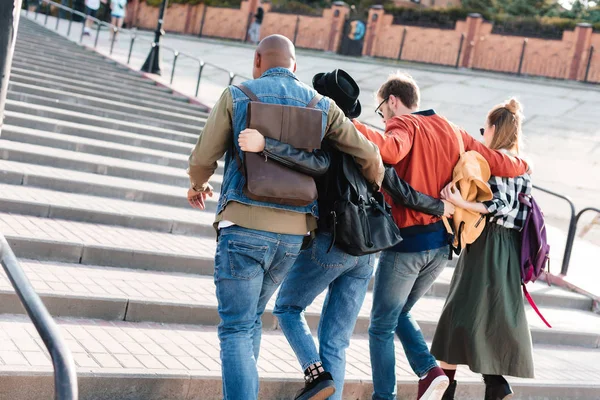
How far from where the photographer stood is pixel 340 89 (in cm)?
392

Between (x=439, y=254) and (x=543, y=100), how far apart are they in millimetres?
19196

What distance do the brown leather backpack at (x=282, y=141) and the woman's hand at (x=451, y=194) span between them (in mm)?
1110

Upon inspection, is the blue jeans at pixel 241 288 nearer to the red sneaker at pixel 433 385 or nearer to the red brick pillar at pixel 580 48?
the red sneaker at pixel 433 385

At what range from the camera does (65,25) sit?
25.2 m

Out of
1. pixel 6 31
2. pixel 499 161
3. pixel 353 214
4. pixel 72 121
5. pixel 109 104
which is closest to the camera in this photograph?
pixel 6 31

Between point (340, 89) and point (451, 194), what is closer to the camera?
point (340, 89)

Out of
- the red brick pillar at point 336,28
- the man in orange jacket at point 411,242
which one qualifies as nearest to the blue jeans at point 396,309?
the man in orange jacket at point 411,242

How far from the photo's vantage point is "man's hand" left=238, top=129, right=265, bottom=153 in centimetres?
341

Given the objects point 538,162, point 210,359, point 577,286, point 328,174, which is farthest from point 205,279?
point 538,162

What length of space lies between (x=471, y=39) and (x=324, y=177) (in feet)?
84.4

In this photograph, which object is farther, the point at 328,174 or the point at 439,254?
the point at 439,254

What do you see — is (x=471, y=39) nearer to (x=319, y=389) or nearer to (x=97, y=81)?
(x=97, y=81)

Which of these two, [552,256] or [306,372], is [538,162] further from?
[306,372]

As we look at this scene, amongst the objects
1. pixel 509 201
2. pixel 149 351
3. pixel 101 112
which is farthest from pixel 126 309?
pixel 101 112
